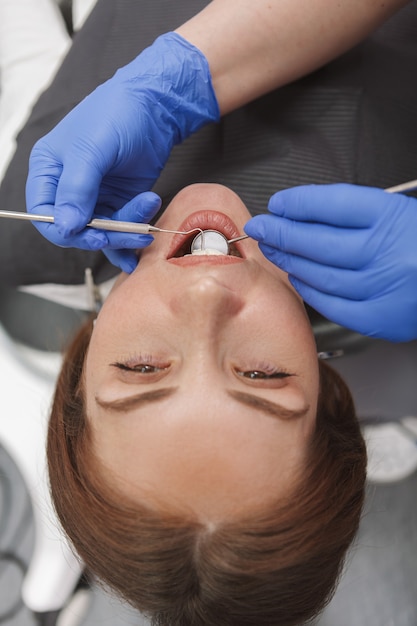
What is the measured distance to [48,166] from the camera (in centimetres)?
105

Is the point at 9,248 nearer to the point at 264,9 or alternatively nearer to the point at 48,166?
the point at 48,166

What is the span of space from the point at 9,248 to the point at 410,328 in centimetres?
86

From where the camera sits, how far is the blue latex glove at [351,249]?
0.93 m

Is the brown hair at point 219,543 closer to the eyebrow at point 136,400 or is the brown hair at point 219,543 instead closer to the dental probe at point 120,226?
the eyebrow at point 136,400

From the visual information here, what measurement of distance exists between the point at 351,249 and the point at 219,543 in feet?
1.67

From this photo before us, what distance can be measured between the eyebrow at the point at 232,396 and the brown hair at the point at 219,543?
11 centimetres

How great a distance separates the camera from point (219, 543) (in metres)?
0.89

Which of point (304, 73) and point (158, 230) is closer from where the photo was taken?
point (158, 230)

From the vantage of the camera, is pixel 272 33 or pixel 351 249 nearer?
pixel 351 249

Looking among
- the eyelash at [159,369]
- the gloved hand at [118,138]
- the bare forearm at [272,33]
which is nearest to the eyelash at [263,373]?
the eyelash at [159,369]

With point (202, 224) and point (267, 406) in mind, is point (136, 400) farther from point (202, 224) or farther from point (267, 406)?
point (202, 224)

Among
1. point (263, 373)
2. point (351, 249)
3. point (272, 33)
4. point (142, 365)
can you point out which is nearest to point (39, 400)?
point (142, 365)

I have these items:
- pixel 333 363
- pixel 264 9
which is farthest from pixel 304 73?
pixel 333 363

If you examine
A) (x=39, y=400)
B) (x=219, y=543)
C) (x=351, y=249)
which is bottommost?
(x=39, y=400)
